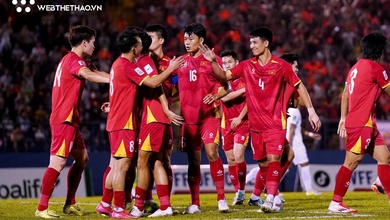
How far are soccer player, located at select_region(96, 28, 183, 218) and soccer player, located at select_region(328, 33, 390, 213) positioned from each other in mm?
2605

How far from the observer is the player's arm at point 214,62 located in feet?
38.0

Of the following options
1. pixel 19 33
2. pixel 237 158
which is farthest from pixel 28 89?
pixel 237 158

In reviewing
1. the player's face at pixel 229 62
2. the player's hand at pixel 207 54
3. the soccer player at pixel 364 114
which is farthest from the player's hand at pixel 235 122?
the soccer player at pixel 364 114

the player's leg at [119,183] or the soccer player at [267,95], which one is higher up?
the soccer player at [267,95]

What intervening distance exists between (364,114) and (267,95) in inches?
58.0

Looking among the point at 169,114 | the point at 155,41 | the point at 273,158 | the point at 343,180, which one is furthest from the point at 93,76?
the point at 343,180

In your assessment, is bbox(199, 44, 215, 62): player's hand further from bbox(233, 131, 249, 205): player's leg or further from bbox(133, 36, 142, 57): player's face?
bbox(233, 131, 249, 205): player's leg

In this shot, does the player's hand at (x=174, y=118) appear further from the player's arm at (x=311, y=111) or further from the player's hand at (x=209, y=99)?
the player's arm at (x=311, y=111)

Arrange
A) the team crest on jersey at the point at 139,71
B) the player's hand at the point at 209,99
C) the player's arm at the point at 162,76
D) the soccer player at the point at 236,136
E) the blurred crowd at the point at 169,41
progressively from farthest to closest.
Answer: the blurred crowd at the point at 169,41 → the soccer player at the point at 236,136 → the player's hand at the point at 209,99 → the team crest on jersey at the point at 139,71 → the player's arm at the point at 162,76

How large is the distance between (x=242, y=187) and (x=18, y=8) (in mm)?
11862

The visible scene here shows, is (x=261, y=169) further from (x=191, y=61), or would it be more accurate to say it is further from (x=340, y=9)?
(x=340, y=9)

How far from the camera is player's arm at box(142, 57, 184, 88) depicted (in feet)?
35.6

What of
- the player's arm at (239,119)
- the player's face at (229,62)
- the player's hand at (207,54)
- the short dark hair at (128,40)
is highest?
the player's face at (229,62)

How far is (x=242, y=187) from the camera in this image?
48.0ft
